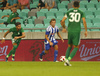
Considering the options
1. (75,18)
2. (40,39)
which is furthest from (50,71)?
(40,39)

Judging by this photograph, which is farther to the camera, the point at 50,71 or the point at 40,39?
the point at 40,39

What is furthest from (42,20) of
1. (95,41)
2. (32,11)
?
(95,41)

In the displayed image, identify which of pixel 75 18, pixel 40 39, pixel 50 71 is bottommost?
pixel 40 39

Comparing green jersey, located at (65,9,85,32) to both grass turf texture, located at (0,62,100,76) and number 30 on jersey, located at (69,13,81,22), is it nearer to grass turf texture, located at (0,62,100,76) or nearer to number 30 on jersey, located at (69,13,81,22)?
number 30 on jersey, located at (69,13,81,22)

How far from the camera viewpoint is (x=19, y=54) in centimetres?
1819

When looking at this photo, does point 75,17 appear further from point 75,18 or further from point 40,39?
point 40,39

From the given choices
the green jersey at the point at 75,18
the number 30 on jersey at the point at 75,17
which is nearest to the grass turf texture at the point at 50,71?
the green jersey at the point at 75,18

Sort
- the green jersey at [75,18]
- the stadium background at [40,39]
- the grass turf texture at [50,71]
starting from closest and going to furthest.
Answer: the grass turf texture at [50,71] → the green jersey at [75,18] → the stadium background at [40,39]

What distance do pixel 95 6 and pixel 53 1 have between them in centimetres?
244

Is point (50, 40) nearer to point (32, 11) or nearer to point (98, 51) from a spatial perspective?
point (98, 51)

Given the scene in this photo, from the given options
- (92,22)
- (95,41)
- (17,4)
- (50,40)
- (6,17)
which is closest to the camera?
(50,40)

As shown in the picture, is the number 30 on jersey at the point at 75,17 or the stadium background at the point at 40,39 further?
the stadium background at the point at 40,39

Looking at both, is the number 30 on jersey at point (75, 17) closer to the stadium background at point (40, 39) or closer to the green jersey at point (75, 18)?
the green jersey at point (75, 18)

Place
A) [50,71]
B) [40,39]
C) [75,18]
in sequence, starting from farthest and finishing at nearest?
[40,39]
[75,18]
[50,71]
